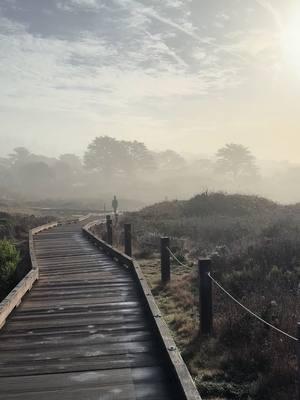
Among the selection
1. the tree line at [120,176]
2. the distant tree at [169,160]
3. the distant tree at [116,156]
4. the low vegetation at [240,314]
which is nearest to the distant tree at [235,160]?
the tree line at [120,176]

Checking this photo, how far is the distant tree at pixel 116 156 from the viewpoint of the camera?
137125mm

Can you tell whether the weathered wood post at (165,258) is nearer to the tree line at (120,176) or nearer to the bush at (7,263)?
the bush at (7,263)

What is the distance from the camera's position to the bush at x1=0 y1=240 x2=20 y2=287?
42.1 feet

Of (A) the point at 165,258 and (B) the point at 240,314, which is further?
(A) the point at 165,258

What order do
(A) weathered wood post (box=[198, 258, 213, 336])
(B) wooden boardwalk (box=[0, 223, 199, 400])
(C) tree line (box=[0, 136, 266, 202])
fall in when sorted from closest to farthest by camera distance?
(B) wooden boardwalk (box=[0, 223, 199, 400]) < (A) weathered wood post (box=[198, 258, 213, 336]) < (C) tree line (box=[0, 136, 266, 202])

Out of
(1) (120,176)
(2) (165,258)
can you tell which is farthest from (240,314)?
(1) (120,176)

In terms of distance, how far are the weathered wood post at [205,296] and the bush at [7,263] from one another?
22.6 feet

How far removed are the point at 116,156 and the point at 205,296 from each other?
132 m

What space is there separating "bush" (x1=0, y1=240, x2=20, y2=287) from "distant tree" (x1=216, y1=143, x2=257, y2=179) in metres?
130

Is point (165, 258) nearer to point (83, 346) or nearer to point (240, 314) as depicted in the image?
point (240, 314)

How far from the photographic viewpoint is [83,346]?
670cm

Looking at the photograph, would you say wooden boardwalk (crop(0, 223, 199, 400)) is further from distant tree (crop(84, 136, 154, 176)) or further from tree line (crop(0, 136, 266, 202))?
distant tree (crop(84, 136, 154, 176))

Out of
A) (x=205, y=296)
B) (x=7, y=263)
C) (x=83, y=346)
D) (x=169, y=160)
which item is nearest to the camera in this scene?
(x=83, y=346)

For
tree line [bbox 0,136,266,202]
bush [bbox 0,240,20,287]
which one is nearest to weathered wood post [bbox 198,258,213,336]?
bush [bbox 0,240,20,287]
